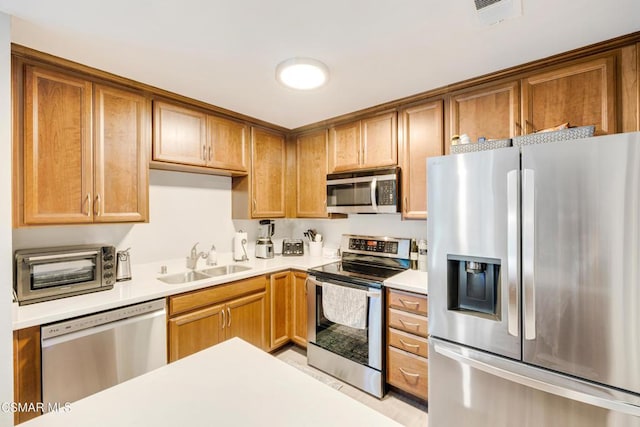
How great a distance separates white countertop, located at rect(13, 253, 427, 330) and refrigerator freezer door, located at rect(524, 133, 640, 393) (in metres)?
0.72

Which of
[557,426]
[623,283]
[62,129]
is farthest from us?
[62,129]

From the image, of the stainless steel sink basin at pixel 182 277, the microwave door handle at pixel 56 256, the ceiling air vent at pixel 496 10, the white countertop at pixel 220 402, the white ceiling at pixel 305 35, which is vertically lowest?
the stainless steel sink basin at pixel 182 277

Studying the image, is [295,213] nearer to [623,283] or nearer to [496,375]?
[496,375]

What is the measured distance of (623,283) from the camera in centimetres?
116

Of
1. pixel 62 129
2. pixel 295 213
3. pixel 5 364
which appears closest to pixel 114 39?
pixel 62 129

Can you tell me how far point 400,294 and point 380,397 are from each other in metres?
0.80

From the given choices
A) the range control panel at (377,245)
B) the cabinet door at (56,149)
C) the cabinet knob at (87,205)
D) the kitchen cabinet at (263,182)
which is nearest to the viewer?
the cabinet door at (56,149)

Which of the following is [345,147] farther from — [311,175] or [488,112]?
[488,112]

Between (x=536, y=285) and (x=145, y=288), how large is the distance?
2.27 metres

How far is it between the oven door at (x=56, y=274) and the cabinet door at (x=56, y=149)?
0.22 m

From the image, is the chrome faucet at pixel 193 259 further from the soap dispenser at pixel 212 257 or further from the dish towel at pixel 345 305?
the dish towel at pixel 345 305

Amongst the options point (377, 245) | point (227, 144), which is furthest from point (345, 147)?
point (227, 144)

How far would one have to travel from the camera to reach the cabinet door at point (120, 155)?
6.25 feet

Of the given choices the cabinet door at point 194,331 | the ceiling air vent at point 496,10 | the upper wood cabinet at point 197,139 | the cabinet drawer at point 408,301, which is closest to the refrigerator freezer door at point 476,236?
the cabinet drawer at point 408,301
